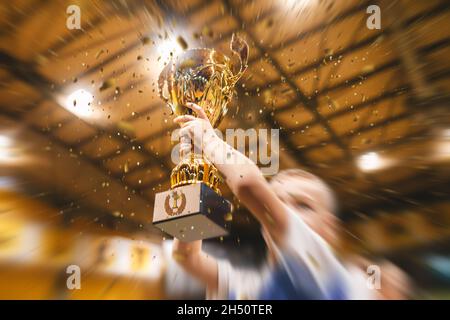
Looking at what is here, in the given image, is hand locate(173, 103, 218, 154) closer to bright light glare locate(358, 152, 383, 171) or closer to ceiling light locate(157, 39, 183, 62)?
ceiling light locate(157, 39, 183, 62)

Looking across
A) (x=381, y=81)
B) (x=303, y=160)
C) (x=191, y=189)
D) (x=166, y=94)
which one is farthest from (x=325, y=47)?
(x=191, y=189)

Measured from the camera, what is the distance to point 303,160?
6.59 feet

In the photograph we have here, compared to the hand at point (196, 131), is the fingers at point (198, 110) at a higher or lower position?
higher

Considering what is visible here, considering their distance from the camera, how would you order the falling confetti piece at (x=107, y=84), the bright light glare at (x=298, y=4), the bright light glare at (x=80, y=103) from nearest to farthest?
the bright light glare at (x=298, y=4) < the falling confetti piece at (x=107, y=84) < the bright light glare at (x=80, y=103)

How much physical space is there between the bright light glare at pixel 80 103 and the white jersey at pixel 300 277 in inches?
44.3

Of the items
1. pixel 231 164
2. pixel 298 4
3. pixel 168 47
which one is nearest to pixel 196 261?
pixel 231 164

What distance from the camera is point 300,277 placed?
107cm

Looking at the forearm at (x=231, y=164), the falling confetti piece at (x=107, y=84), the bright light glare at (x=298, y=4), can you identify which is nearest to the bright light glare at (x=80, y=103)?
the falling confetti piece at (x=107, y=84)

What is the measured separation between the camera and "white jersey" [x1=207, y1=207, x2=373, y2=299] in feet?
3.24

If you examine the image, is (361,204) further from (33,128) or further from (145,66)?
(33,128)

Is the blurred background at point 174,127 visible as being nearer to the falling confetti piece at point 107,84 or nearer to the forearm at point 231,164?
the falling confetti piece at point 107,84

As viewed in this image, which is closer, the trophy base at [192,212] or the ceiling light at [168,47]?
the trophy base at [192,212]

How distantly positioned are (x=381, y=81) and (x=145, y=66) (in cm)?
102

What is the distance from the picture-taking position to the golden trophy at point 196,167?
0.77 m
